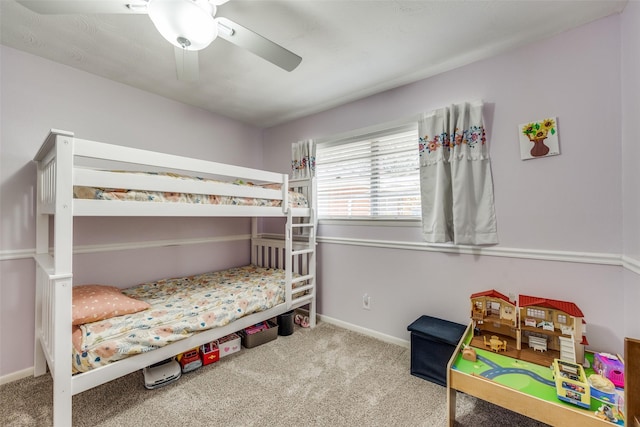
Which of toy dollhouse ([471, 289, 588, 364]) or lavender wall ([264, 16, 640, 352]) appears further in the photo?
lavender wall ([264, 16, 640, 352])

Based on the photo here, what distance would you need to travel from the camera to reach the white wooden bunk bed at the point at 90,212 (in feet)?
4.43

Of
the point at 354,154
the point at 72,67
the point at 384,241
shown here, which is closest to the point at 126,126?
the point at 72,67

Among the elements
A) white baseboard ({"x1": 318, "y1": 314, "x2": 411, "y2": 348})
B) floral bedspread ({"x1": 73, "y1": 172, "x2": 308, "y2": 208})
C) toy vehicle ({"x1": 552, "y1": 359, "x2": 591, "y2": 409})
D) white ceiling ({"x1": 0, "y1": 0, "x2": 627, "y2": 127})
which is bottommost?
white baseboard ({"x1": 318, "y1": 314, "x2": 411, "y2": 348})

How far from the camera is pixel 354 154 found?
282 centimetres

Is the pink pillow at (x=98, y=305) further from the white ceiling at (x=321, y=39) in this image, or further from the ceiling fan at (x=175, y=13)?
the white ceiling at (x=321, y=39)

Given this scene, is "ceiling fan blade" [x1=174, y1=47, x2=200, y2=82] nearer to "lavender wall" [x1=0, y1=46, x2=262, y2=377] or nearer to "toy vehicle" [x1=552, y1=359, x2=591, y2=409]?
"lavender wall" [x1=0, y1=46, x2=262, y2=377]

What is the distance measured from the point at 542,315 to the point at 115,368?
8.06 ft

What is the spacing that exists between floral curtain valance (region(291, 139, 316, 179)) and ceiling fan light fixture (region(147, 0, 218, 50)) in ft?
5.91

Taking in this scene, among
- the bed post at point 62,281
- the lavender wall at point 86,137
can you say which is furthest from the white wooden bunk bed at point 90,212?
the lavender wall at point 86,137

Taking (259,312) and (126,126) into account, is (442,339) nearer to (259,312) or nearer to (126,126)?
(259,312)

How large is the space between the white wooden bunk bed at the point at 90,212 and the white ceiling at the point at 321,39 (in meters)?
0.79

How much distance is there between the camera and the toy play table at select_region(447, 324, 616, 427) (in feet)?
3.76

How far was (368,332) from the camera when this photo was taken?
2.67 meters

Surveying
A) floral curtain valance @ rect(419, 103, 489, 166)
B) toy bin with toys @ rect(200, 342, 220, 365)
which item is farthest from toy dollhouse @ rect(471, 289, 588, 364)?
toy bin with toys @ rect(200, 342, 220, 365)
